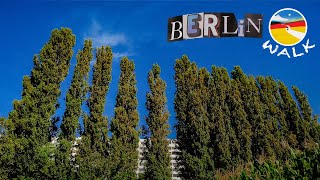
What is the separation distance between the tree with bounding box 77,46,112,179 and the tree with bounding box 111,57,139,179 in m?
0.39

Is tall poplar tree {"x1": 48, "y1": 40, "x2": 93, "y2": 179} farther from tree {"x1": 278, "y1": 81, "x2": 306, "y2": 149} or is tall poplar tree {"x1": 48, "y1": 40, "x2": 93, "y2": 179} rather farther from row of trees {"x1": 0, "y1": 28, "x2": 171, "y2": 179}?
tree {"x1": 278, "y1": 81, "x2": 306, "y2": 149}

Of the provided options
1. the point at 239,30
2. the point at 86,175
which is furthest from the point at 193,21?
the point at 86,175

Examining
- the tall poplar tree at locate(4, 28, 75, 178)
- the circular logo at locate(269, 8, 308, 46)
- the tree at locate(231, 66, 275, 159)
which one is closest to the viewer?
the circular logo at locate(269, 8, 308, 46)

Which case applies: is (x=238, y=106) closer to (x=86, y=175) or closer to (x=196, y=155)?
(x=196, y=155)

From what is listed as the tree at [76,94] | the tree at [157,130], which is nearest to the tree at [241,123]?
the tree at [157,130]

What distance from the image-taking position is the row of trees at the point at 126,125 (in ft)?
55.2

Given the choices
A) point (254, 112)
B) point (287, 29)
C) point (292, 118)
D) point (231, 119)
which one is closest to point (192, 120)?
point (231, 119)

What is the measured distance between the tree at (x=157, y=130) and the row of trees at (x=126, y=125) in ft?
0.13

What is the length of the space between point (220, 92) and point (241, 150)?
2.86m

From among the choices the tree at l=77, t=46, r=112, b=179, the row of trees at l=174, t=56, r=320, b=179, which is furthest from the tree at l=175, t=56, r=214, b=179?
the tree at l=77, t=46, r=112, b=179

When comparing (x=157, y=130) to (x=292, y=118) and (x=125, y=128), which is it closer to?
(x=125, y=128)

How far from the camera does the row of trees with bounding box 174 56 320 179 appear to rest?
62.0ft

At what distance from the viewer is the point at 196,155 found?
1869 cm

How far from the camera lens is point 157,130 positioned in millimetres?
18906
